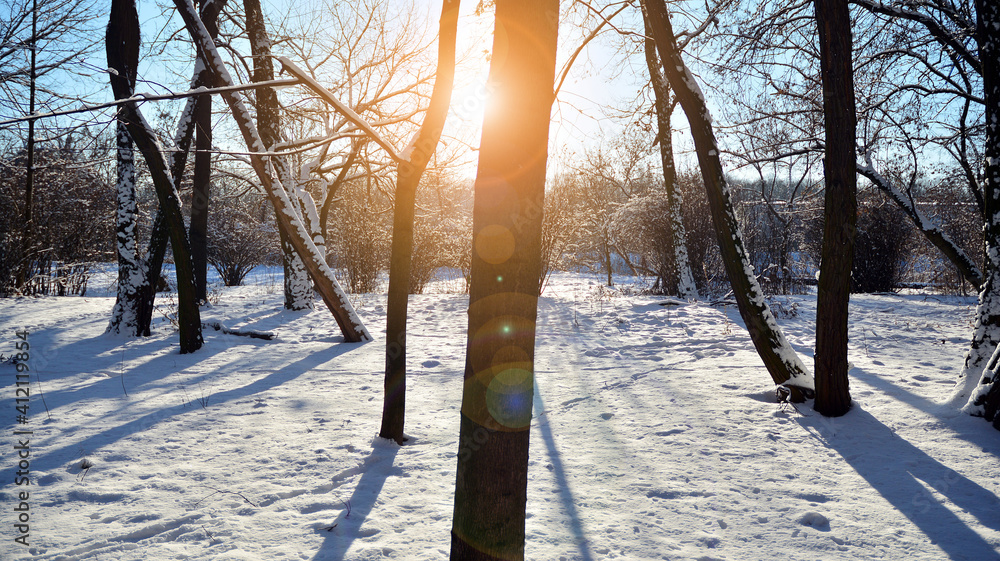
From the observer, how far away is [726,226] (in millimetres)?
3926

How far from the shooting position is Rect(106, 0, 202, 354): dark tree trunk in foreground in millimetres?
5176

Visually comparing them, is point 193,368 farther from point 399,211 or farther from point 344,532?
point 344,532

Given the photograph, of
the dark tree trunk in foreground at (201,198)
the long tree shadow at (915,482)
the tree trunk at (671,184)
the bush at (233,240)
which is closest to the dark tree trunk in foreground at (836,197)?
the long tree shadow at (915,482)

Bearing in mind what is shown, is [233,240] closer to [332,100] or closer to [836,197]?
[332,100]

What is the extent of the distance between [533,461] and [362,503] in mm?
1026

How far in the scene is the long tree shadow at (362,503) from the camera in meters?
2.04

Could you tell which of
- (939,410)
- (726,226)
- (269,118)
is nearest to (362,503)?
(726,226)

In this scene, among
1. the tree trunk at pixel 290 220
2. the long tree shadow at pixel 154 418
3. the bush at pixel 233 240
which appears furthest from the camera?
the bush at pixel 233 240

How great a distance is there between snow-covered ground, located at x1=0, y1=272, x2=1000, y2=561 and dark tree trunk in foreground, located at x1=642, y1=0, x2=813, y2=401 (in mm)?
371

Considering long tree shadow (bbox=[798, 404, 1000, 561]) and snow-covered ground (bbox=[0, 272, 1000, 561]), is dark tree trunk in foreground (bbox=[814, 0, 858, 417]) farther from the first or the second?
snow-covered ground (bbox=[0, 272, 1000, 561])

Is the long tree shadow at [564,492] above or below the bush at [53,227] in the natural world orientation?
below

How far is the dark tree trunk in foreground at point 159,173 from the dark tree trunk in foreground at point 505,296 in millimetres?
4820

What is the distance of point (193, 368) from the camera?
4922 millimetres

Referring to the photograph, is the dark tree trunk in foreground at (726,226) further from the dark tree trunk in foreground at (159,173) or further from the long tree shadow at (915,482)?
the dark tree trunk in foreground at (159,173)
